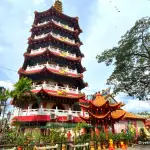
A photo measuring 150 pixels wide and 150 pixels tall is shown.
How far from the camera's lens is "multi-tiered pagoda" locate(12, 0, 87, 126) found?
60.0 feet

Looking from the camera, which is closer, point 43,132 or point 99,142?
point 99,142

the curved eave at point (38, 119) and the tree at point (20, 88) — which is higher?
the tree at point (20, 88)

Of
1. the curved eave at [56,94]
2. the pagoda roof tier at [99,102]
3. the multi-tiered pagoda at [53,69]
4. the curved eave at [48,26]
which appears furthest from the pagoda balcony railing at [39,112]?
the curved eave at [48,26]

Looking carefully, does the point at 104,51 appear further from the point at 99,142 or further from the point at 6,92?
the point at 6,92

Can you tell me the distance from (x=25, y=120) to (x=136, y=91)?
10780 millimetres

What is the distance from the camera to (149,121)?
112ft

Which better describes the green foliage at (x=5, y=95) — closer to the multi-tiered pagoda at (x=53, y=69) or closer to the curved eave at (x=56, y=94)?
the multi-tiered pagoda at (x=53, y=69)

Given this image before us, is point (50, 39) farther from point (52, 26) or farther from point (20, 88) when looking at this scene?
point (20, 88)

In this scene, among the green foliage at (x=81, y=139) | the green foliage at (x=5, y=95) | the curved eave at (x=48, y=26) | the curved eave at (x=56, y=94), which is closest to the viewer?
the green foliage at (x=81, y=139)

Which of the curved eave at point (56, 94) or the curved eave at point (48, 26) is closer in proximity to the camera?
the curved eave at point (56, 94)

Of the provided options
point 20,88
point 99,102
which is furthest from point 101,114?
point 20,88

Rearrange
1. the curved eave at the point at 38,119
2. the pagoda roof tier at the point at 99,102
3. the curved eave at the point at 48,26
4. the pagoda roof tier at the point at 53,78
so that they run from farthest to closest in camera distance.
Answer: the curved eave at the point at 48,26
the pagoda roof tier at the point at 53,78
the curved eave at the point at 38,119
the pagoda roof tier at the point at 99,102

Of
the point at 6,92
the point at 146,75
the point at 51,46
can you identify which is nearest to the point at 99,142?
the point at 146,75

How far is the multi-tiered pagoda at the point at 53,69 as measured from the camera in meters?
18.3
